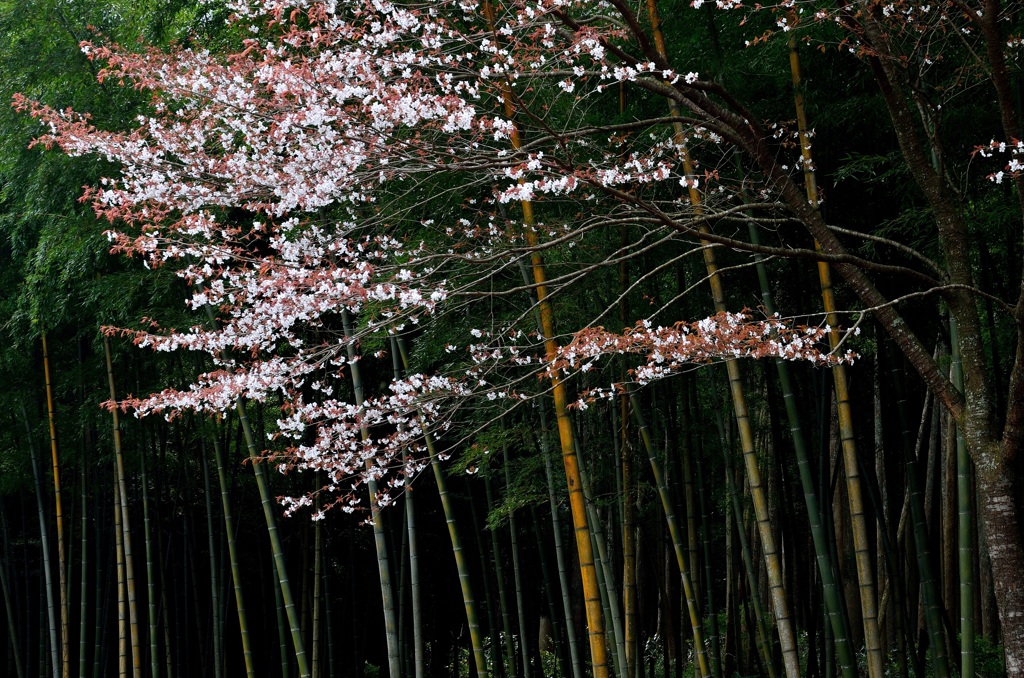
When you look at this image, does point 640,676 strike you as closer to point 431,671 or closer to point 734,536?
point 734,536

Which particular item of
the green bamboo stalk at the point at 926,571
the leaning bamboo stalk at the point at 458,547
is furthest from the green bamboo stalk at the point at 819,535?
the leaning bamboo stalk at the point at 458,547

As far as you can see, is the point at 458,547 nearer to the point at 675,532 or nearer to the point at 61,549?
the point at 675,532

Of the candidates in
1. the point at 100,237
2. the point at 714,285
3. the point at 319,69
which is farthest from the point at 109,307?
the point at 714,285

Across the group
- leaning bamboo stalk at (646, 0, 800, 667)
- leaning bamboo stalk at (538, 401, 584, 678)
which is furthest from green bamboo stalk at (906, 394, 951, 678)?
leaning bamboo stalk at (538, 401, 584, 678)

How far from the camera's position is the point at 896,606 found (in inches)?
244

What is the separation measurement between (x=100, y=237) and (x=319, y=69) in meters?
3.16

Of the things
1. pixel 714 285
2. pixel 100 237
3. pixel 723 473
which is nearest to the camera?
pixel 714 285

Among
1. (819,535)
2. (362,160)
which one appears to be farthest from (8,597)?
(819,535)

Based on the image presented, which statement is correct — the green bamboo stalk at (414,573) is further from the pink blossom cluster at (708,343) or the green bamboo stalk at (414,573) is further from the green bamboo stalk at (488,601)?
the pink blossom cluster at (708,343)

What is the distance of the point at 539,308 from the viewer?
454cm

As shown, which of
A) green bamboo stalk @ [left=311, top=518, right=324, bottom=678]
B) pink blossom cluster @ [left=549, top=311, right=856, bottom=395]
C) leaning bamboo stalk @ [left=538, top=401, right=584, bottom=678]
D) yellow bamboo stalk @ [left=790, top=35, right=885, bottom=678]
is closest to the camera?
pink blossom cluster @ [left=549, top=311, right=856, bottom=395]

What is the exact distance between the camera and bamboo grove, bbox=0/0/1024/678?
3.48 metres

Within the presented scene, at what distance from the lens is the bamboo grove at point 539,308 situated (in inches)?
137

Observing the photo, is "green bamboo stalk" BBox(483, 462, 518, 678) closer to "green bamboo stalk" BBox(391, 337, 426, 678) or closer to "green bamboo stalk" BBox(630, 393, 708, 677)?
"green bamboo stalk" BBox(391, 337, 426, 678)
